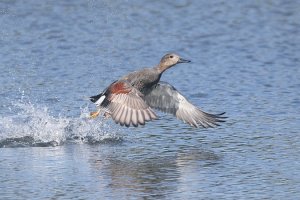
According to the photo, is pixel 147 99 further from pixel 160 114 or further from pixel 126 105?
pixel 126 105

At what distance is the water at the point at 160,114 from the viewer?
415 inches

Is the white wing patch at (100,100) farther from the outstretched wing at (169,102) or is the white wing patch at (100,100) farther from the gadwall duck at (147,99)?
the outstretched wing at (169,102)

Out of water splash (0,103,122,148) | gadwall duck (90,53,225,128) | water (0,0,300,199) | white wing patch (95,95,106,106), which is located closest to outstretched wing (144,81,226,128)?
gadwall duck (90,53,225,128)

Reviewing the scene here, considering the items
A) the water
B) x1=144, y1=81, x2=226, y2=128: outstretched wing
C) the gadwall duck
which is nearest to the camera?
the water

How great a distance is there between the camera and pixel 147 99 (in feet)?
43.9

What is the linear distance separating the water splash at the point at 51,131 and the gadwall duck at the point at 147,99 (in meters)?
0.26

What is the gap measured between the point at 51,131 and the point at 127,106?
132cm

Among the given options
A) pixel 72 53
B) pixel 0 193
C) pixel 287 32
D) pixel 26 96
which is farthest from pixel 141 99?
pixel 287 32

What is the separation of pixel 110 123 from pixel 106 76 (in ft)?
10.5

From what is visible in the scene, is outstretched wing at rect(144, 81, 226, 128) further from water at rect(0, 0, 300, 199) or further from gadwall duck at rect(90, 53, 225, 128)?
water at rect(0, 0, 300, 199)

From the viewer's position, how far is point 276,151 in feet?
39.4

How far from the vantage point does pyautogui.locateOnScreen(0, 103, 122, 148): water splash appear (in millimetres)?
12648

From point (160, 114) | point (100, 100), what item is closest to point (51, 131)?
point (100, 100)

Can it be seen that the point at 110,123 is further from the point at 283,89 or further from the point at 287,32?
the point at 287,32
